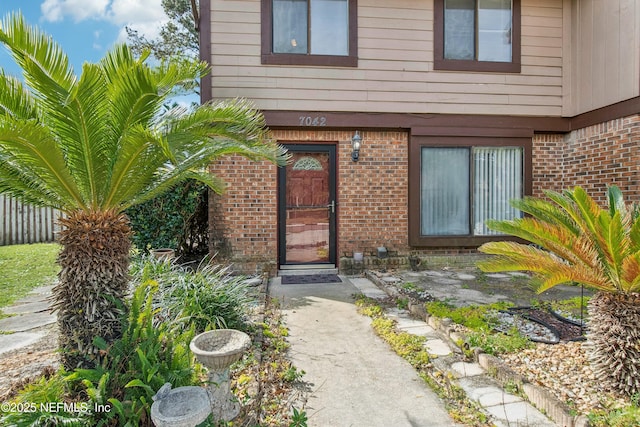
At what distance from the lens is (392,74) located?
611cm

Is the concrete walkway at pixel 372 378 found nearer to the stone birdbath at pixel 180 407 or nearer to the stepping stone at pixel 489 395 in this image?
the stepping stone at pixel 489 395

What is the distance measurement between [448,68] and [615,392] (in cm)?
524

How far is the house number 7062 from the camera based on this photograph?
595 cm

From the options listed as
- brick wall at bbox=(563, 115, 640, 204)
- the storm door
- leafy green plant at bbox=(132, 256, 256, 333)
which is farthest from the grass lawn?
brick wall at bbox=(563, 115, 640, 204)

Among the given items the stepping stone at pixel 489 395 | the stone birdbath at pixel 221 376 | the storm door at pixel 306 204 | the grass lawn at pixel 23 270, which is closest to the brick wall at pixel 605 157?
the storm door at pixel 306 204

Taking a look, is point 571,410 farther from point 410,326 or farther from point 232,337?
point 232,337

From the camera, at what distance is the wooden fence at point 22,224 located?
1000 cm

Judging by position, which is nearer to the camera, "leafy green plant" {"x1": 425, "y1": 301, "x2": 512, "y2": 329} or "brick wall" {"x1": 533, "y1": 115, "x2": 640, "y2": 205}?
"leafy green plant" {"x1": 425, "y1": 301, "x2": 512, "y2": 329}

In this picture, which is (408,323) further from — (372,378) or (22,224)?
(22,224)

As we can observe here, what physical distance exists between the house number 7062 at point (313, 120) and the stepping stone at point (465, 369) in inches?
165

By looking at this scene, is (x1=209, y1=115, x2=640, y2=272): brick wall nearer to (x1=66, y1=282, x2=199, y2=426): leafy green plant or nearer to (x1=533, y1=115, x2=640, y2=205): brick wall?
(x1=533, y1=115, x2=640, y2=205): brick wall

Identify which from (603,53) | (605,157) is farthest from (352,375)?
(603,53)

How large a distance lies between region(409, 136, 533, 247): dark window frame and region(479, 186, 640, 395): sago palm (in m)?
3.14

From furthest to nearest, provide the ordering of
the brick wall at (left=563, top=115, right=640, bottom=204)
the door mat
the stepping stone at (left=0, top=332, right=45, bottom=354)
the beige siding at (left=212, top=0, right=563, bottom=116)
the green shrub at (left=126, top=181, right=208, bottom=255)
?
the green shrub at (left=126, top=181, right=208, bottom=255)
the beige siding at (left=212, top=0, right=563, bottom=116)
the door mat
the brick wall at (left=563, top=115, right=640, bottom=204)
the stepping stone at (left=0, top=332, right=45, bottom=354)
